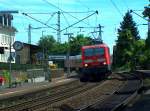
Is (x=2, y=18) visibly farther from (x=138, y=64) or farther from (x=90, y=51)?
(x=138, y=64)

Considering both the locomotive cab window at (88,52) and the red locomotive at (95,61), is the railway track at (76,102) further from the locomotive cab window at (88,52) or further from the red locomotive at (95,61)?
the locomotive cab window at (88,52)

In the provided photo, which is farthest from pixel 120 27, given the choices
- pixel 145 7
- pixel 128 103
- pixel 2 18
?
pixel 128 103

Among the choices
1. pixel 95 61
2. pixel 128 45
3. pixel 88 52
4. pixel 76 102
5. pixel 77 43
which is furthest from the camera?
pixel 77 43

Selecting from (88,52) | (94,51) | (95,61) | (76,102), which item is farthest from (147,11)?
(88,52)

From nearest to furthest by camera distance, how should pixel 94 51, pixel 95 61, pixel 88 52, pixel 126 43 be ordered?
1. pixel 95 61
2. pixel 94 51
3. pixel 88 52
4. pixel 126 43

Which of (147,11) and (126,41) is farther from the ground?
(126,41)

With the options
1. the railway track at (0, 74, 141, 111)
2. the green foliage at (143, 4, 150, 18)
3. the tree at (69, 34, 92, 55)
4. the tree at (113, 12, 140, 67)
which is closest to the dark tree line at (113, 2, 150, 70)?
the tree at (113, 12, 140, 67)

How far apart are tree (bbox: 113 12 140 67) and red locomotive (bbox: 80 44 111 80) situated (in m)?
90.3

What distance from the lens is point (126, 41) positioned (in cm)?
14550

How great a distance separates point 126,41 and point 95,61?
321 feet

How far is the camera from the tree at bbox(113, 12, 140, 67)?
14151cm

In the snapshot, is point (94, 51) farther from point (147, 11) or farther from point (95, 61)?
point (147, 11)

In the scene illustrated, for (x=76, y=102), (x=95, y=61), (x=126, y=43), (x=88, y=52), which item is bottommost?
(x=76, y=102)

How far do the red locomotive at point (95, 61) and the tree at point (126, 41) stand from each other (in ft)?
296
